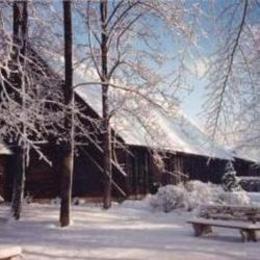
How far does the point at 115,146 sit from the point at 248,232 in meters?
12.9

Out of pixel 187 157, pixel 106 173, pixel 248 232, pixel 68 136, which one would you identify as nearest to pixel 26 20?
pixel 68 136

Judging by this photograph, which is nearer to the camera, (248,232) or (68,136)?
(248,232)

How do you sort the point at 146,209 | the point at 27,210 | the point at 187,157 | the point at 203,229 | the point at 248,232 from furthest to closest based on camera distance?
the point at 187,157 → the point at 146,209 → the point at 27,210 → the point at 203,229 → the point at 248,232

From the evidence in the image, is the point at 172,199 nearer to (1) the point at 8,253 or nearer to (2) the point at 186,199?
(2) the point at 186,199

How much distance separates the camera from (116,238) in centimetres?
1430

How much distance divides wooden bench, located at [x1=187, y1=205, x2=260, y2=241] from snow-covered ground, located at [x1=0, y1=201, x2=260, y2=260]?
28 cm

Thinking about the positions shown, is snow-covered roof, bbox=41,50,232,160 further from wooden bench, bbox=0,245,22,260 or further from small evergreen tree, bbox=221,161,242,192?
wooden bench, bbox=0,245,22,260

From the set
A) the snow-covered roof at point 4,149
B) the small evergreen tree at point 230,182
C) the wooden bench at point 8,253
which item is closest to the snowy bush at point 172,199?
the small evergreen tree at point 230,182

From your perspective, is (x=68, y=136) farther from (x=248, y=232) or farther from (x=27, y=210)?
(x=248, y=232)

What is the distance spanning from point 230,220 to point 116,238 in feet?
9.39

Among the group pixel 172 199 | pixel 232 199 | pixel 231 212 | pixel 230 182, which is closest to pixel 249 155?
pixel 230 182

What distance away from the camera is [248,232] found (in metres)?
13.7

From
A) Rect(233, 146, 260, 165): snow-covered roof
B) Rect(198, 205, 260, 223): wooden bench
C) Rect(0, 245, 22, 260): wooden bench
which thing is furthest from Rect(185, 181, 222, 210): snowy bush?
Rect(233, 146, 260, 165): snow-covered roof

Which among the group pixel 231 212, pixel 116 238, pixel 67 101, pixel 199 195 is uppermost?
pixel 67 101
